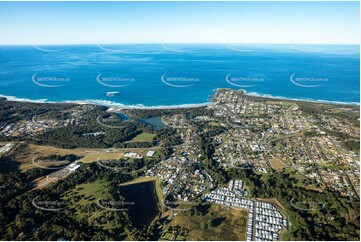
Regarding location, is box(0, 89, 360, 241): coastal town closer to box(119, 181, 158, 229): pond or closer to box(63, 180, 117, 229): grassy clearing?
box(119, 181, 158, 229): pond

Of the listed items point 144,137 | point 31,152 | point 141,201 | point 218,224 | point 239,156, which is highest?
point 239,156

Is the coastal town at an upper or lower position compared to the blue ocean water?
lower

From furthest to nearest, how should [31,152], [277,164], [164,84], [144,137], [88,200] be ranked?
1. [164,84]
2. [144,137]
3. [31,152]
4. [277,164]
5. [88,200]

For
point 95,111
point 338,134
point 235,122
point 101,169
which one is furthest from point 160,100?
point 338,134

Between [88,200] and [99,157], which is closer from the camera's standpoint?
[88,200]

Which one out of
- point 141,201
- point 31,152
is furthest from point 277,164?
point 31,152

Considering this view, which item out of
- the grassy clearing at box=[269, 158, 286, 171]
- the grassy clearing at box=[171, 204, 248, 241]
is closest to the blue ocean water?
the grassy clearing at box=[269, 158, 286, 171]

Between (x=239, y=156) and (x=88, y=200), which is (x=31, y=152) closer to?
(x=88, y=200)

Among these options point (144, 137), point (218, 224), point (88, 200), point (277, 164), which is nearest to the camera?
point (218, 224)

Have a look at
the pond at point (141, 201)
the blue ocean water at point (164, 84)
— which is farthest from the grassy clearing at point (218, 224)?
the blue ocean water at point (164, 84)
